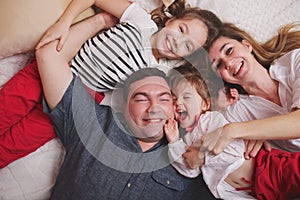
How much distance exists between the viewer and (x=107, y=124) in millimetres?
1210

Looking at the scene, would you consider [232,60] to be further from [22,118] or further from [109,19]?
[22,118]

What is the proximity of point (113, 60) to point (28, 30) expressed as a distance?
25 centimetres

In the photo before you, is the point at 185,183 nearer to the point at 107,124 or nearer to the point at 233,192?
the point at 233,192

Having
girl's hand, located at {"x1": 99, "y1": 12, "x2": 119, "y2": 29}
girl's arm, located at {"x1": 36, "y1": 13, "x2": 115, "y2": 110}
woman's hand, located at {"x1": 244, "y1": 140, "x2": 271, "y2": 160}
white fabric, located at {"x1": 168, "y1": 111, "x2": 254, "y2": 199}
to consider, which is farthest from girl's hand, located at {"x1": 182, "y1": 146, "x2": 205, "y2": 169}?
girl's hand, located at {"x1": 99, "y1": 12, "x2": 119, "y2": 29}

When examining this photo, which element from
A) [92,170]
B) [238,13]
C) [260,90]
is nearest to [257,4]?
[238,13]

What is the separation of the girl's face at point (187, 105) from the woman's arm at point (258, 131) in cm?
10

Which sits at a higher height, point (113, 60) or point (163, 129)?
point (113, 60)

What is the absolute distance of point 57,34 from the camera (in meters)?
1.21

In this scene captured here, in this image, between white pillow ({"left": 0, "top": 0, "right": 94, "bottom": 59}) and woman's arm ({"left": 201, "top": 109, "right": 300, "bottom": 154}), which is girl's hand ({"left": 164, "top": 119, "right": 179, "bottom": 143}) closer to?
woman's arm ({"left": 201, "top": 109, "right": 300, "bottom": 154})

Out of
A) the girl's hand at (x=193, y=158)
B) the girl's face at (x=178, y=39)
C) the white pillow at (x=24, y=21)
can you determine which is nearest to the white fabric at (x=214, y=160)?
the girl's hand at (x=193, y=158)

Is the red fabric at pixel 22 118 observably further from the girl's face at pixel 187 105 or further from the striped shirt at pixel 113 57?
the girl's face at pixel 187 105

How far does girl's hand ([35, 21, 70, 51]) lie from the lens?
1.20 metres

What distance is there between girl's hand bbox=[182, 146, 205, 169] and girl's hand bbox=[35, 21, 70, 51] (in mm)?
447

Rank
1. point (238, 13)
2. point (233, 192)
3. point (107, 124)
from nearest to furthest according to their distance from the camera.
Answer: point (233, 192), point (107, 124), point (238, 13)
